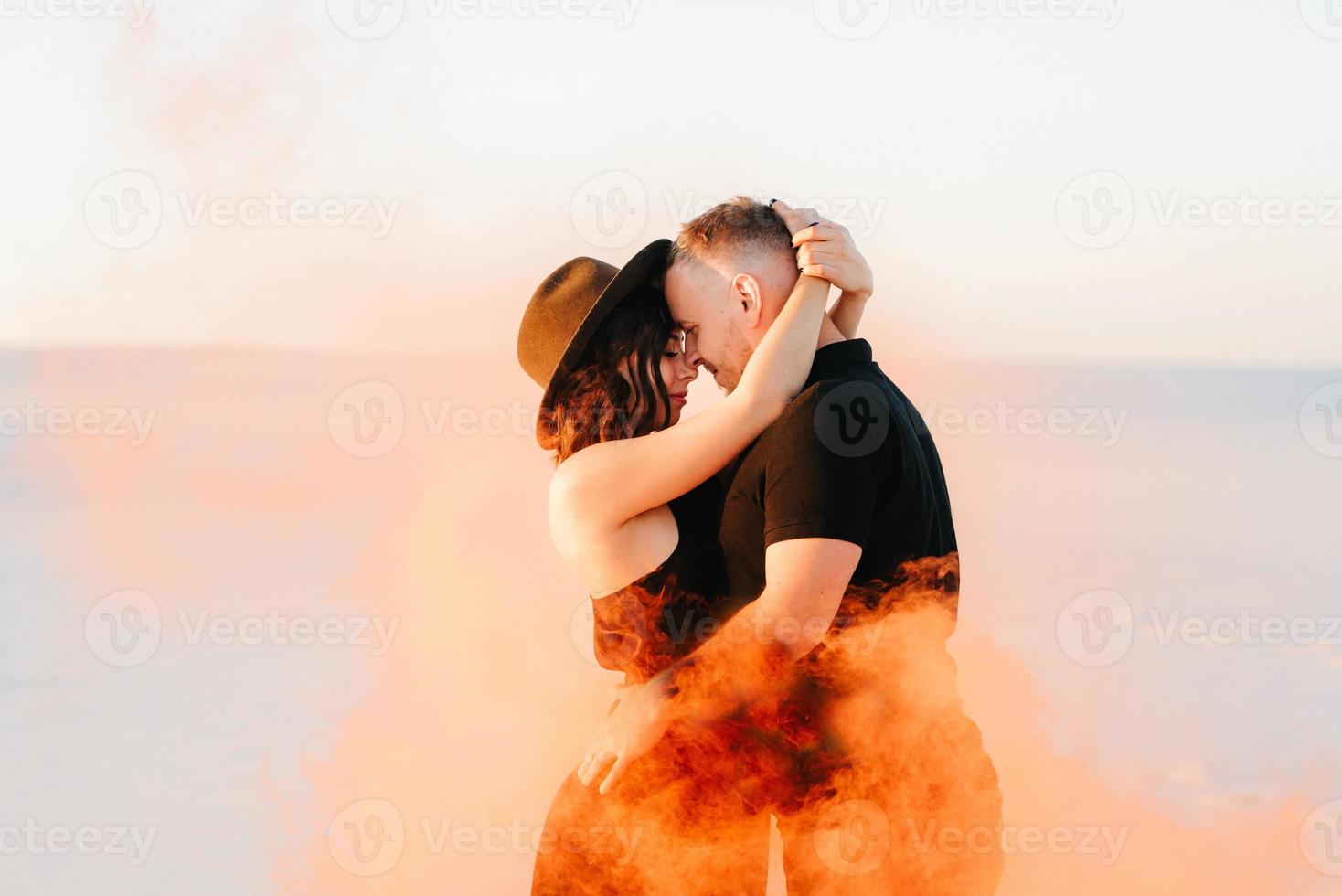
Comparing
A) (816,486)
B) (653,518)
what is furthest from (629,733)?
(816,486)

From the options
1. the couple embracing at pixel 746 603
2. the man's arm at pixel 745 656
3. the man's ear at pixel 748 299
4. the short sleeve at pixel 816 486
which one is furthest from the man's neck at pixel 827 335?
the man's arm at pixel 745 656

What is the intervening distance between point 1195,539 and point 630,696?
27.5 ft

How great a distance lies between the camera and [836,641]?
229 centimetres

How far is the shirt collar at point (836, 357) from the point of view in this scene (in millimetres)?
2271

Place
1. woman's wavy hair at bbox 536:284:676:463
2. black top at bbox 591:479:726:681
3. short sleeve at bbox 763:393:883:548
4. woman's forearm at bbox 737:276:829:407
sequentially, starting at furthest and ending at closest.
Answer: woman's wavy hair at bbox 536:284:676:463 → black top at bbox 591:479:726:681 → woman's forearm at bbox 737:276:829:407 → short sleeve at bbox 763:393:883:548

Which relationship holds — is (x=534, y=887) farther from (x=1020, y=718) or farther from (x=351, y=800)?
(x=1020, y=718)

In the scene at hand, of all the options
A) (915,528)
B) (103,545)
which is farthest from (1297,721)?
(103,545)

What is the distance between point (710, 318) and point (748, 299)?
0.09 metres

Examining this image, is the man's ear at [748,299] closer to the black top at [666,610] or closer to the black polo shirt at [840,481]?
→ the black polo shirt at [840,481]

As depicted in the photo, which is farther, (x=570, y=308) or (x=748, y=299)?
(x=570, y=308)

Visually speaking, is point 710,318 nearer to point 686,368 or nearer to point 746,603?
point 686,368

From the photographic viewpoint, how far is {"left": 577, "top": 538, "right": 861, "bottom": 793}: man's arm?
6.72 ft

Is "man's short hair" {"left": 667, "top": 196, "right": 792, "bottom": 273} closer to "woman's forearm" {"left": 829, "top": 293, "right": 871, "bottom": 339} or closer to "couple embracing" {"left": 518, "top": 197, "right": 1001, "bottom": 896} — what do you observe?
"couple embracing" {"left": 518, "top": 197, "right": 1001, "bottom": 896}

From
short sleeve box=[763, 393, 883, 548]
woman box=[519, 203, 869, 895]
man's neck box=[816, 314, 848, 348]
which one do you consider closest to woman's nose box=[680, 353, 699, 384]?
woman box=[519, 203, 869, 895]
